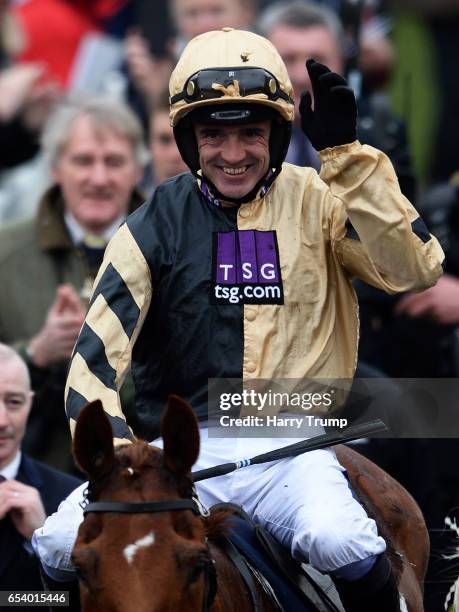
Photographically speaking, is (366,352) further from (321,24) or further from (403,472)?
(321,24)

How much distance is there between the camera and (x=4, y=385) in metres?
6.40

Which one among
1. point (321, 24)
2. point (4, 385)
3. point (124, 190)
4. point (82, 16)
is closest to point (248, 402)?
point (4, 385)

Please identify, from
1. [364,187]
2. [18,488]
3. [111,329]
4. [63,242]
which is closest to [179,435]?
[111,329]

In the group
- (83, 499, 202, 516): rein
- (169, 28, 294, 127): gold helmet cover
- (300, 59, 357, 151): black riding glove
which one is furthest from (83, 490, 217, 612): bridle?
(169, 28, 294, 127): gold helmet cover

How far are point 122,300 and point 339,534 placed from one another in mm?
1066

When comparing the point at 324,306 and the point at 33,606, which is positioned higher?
the point at 324,306

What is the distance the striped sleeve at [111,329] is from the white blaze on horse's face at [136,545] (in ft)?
2.04

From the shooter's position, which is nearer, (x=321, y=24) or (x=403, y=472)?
(x=403, y=472)

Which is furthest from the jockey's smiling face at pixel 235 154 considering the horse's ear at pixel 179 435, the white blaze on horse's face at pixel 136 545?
the white blaze on horse's face at pixel 136 545

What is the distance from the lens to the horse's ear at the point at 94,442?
A: 4348 mm

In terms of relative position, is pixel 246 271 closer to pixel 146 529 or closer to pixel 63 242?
pixel 146 529

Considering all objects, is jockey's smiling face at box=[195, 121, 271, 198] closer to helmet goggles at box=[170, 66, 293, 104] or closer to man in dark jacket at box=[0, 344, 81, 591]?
helmet goggles at box=[170, 66, 293, 104]

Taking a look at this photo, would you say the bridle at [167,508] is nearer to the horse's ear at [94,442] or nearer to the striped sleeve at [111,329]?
the horse's ear at [94,442]

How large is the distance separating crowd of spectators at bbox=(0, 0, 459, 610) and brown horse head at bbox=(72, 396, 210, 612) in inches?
70.1
